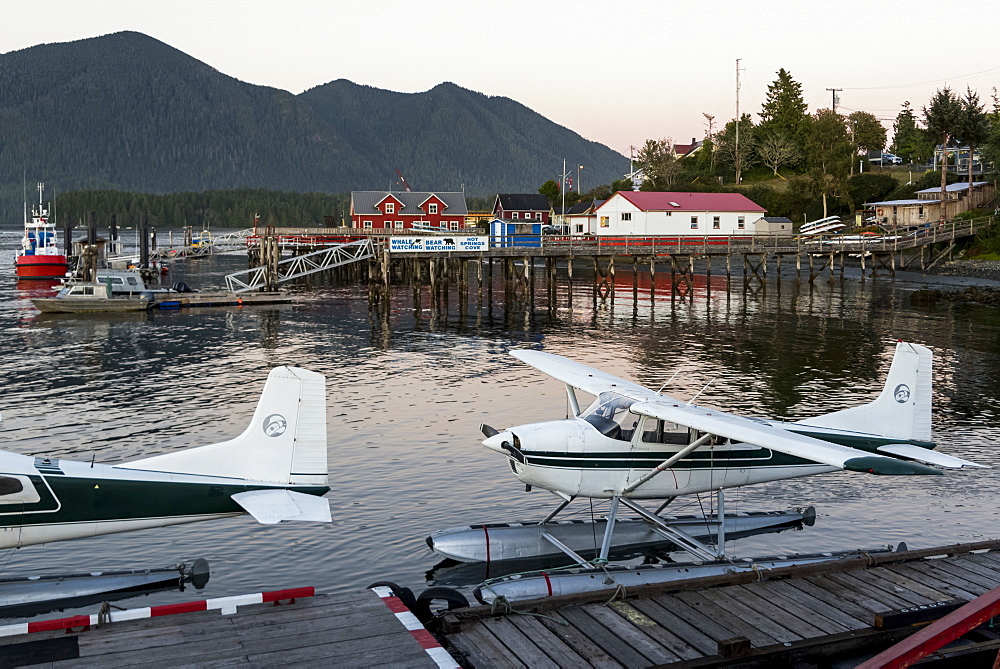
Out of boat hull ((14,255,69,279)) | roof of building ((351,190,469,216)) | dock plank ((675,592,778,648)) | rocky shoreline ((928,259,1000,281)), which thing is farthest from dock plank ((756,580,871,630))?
roof of building ((351,190,469,216))

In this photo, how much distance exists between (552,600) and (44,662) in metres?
5.34

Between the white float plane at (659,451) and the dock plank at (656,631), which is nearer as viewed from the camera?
the dock plank at (656,631)

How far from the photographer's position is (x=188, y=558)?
15.5 metres

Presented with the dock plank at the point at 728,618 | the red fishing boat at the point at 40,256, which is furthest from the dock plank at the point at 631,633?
the red fishing boat at the point at 40,256

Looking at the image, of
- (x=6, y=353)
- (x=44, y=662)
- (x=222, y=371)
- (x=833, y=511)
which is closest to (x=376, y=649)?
(x=44, y=662)

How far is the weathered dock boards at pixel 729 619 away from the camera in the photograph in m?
9.59

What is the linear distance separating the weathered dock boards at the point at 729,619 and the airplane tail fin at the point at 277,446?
371 cm

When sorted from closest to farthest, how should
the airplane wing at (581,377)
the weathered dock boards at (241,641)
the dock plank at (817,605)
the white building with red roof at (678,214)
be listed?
the weathered dock boards at (241,641)
the dock plank at (817,605)
the airplane wing at (581,377)
the white building with red roof at (678,214)

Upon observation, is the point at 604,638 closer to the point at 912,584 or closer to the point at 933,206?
the point at 912,584

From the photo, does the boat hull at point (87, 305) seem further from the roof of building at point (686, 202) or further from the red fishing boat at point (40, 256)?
the roof of building at point (686, 202)

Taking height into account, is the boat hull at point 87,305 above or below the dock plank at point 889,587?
above

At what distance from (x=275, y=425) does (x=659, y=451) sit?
560 cm

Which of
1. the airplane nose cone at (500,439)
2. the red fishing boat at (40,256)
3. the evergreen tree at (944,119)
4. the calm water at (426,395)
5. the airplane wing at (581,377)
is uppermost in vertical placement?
the evergreen tree at (944,119)

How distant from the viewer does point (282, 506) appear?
39.2ft
